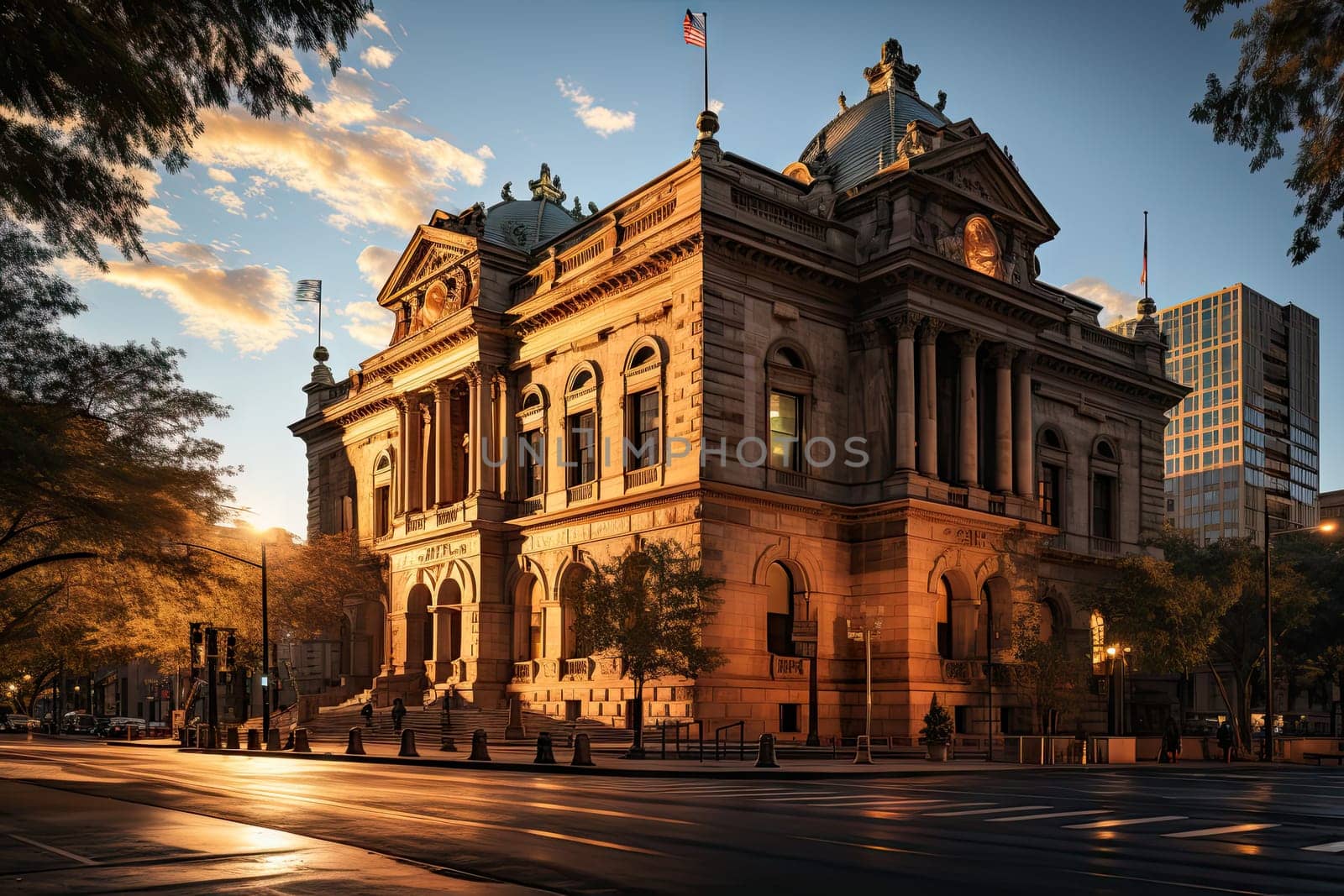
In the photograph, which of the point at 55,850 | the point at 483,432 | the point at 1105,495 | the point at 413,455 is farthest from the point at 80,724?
the point at 55,850

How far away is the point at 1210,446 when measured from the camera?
142 metres

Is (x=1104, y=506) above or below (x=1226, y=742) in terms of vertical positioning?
above

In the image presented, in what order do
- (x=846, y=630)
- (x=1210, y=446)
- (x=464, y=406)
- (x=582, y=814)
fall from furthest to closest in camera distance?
(x=1210, y=446) → (x=464, y=406) → (x=846, y=630) → (x=582, y=814)

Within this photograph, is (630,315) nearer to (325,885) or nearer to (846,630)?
(846,630)

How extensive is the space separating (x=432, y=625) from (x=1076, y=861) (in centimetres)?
4569

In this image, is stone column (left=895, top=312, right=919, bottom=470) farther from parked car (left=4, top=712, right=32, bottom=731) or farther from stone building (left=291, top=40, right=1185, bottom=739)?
parked car (left=4, top=712, right=32, bottom=731)

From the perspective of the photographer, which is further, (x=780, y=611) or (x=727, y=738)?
(x=780, y=611)

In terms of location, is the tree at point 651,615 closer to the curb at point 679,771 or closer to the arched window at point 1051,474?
the curb at point 679,771

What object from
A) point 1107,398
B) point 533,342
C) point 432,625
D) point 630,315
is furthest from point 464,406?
point 1107,398

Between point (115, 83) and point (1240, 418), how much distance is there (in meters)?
148

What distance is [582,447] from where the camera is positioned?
4794cm

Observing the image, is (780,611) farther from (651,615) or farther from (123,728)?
(123,728)

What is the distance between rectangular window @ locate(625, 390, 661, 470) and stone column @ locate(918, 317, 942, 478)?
9952 millimetres

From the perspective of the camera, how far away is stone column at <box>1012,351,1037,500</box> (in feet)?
159
